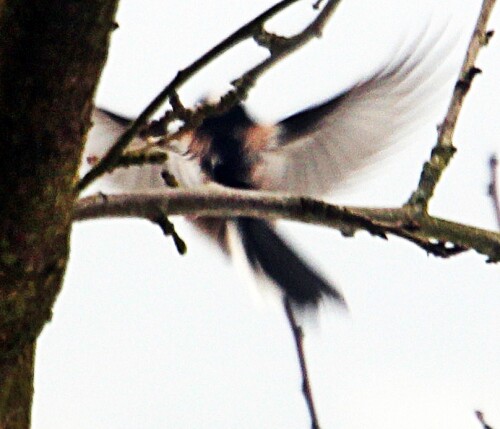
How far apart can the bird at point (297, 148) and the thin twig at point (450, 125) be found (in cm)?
94

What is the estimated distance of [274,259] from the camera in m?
2.33

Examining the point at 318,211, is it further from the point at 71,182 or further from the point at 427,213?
the point at 71,182

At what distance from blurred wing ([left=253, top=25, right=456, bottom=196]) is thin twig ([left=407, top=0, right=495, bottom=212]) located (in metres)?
0.92

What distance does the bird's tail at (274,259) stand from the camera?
2242 mm

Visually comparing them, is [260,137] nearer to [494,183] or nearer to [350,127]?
[350,127]

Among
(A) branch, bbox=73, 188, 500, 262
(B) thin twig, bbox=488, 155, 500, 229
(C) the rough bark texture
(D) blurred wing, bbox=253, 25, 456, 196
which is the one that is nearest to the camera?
(C) the rough bark texture

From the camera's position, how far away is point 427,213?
107cm

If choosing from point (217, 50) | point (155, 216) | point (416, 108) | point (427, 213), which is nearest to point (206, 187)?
point (155, 216)

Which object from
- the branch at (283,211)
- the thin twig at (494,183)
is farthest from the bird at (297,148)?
the branch at (283,211)

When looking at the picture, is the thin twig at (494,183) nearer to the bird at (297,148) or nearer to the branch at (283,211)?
the branch at (283,211)

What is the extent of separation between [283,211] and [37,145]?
1.56 ft

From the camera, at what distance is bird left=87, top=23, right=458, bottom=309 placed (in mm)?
2148

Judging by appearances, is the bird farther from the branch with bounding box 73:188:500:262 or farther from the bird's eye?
the branch with bounding box 73:188:500:262

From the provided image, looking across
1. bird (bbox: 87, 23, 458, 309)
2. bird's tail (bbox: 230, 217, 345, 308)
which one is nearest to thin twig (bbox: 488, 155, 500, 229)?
bird (bbox: 87, 23, 458, 309)
